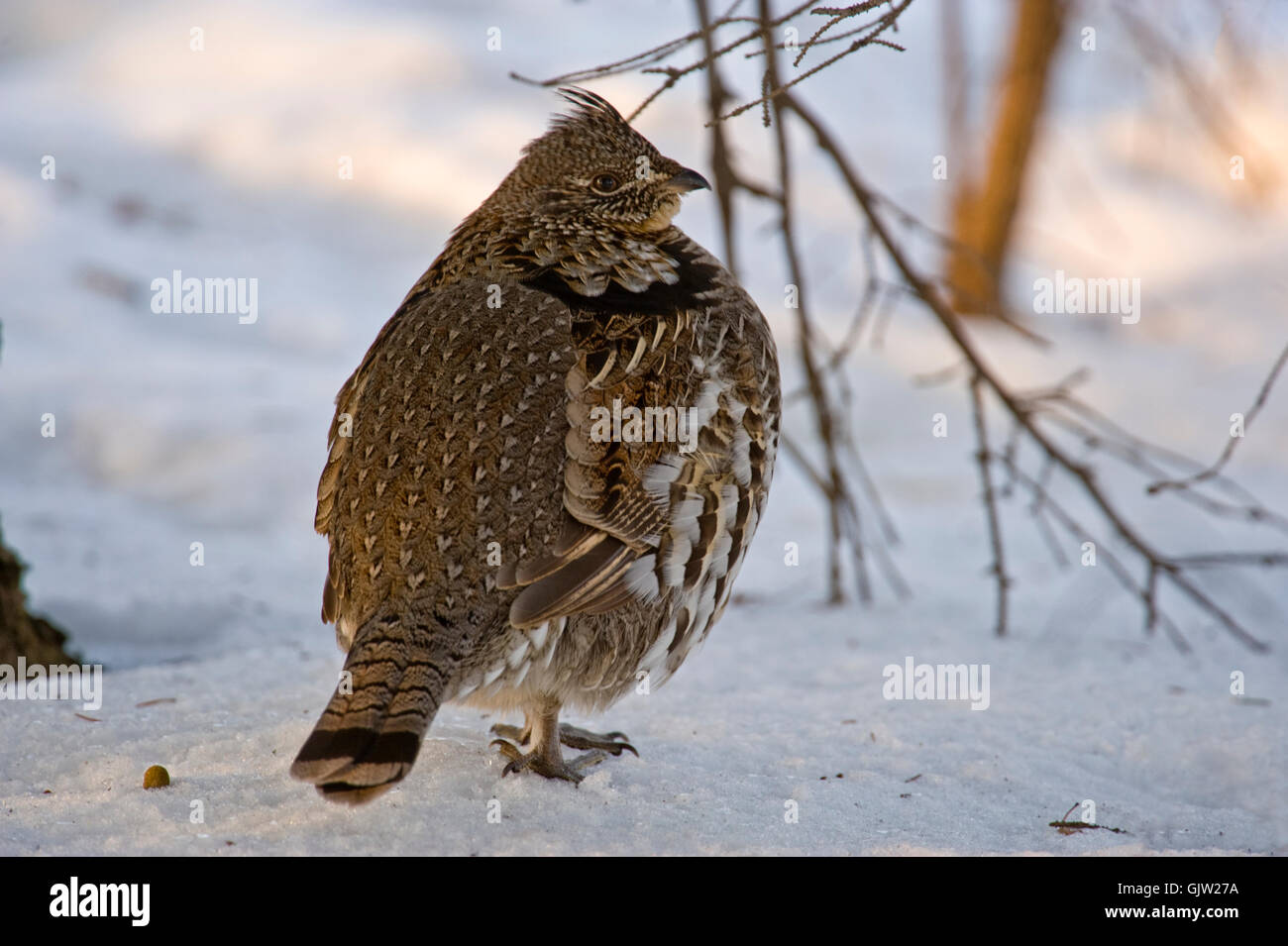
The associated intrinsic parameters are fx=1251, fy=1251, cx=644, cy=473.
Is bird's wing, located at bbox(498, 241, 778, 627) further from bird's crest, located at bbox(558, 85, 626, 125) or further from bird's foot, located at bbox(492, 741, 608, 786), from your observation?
bird's crest, located at bbox(558, 85, 626, 125)

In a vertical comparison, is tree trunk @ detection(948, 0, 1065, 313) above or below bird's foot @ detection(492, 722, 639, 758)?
above

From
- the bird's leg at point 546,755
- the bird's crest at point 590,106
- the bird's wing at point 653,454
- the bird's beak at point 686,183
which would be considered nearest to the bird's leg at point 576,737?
the bird's leg at point 546,755

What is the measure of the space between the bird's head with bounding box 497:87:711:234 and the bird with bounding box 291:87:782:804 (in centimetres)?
9

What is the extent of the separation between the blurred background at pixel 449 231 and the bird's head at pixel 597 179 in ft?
5.07

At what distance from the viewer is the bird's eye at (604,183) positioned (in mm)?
4059

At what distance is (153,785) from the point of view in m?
3.23

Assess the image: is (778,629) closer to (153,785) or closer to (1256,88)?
(153,785)

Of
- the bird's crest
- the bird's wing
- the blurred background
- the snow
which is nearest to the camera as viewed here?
the bird's wing

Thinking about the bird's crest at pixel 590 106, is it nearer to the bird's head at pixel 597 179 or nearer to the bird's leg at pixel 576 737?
the bird's head at pixel 597 179

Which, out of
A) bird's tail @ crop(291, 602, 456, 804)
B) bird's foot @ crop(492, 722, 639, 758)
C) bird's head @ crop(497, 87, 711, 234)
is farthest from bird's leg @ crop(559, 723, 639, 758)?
bird's head @ crop(497, 87, 711, 234)

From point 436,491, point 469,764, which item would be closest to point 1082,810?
point 469,764

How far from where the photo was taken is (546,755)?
3576 millimetres

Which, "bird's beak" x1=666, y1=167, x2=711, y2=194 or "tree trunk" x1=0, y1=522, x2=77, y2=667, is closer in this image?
"bird's beak" x1=666, y1=167, x2=711, y2=194

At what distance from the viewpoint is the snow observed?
11.2 feet
